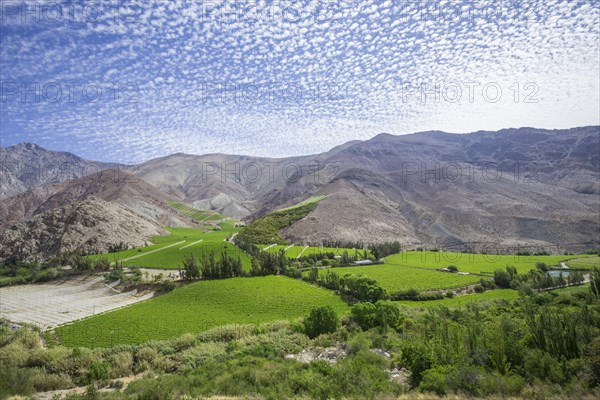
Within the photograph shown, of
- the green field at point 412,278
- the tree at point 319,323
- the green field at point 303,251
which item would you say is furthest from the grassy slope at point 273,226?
the tree at point 319,323

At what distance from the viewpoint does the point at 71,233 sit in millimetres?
93125

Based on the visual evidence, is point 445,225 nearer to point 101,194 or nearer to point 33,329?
point 33,329

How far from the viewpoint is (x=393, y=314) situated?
3081 centimetres

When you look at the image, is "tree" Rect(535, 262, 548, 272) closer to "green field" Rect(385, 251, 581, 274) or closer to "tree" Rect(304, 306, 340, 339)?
"green field" Rect(385, 251, 581, 274)

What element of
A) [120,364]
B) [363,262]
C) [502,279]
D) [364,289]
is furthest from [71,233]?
[502,279]

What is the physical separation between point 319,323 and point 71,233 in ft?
298

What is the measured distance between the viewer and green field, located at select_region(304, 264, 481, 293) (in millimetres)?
53256

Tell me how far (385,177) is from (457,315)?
543 feet

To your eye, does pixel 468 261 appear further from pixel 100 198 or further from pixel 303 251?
pixel 100 198

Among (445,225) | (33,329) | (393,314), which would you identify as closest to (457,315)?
(393,314)

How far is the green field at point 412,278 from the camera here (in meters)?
53.3

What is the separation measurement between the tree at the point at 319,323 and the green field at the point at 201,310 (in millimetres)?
7822

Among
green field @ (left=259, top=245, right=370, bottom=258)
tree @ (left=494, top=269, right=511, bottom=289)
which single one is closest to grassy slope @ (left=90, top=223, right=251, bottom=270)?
green field @ (left=259, top=245, right=370, bottom=258)

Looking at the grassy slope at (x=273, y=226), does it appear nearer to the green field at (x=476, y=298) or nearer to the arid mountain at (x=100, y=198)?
the arid mountain at (x=100, y=198)
